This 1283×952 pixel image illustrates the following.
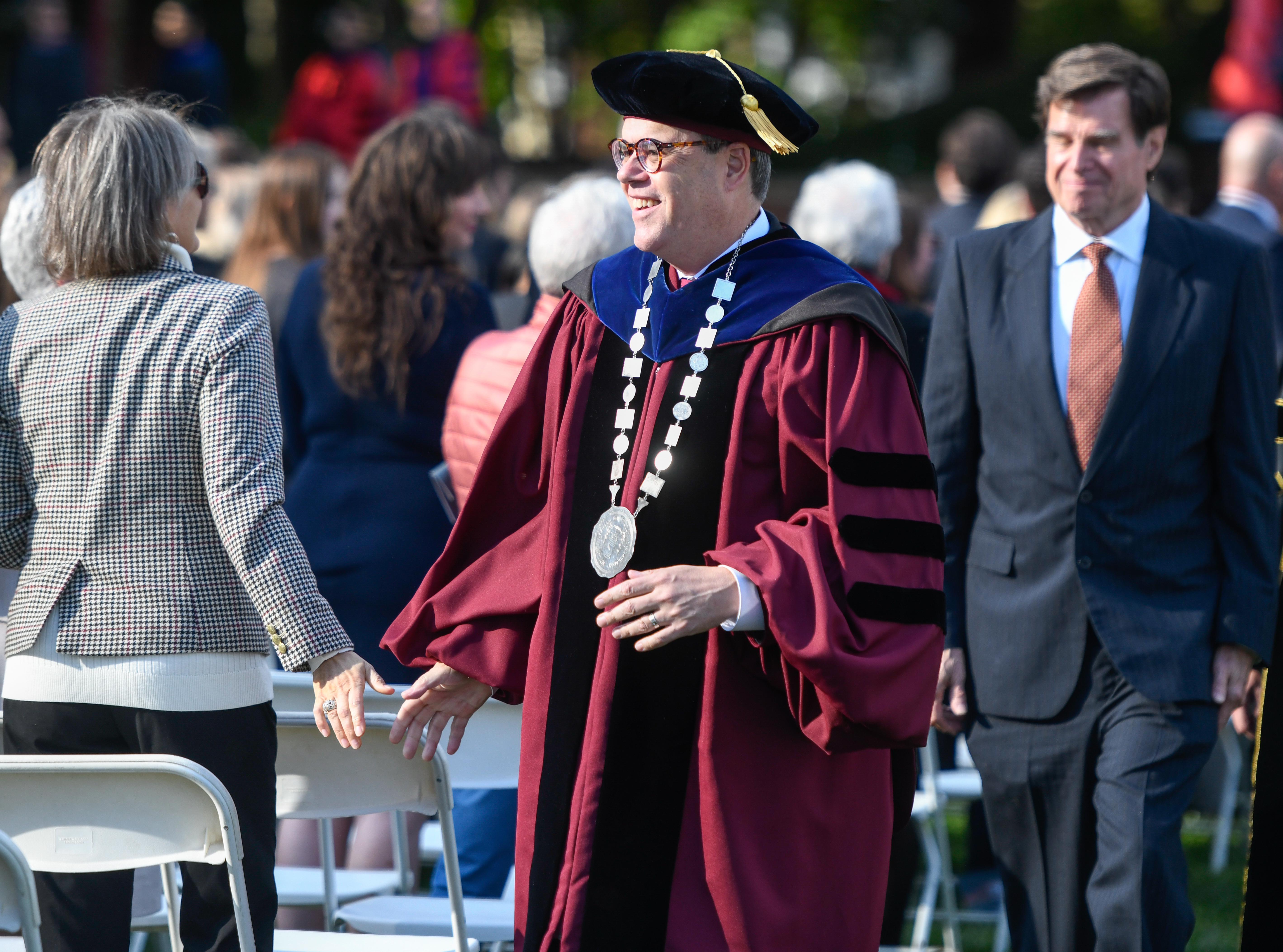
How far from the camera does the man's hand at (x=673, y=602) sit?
7.98 ft

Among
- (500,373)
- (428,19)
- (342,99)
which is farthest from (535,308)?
(428,19)

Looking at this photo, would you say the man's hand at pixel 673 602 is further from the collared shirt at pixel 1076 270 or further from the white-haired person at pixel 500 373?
the white-haired person at pixel 500 373

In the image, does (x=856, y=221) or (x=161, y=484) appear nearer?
(x=161, y=484)

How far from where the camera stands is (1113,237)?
3.63m

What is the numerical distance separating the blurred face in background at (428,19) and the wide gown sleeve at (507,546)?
1043cm

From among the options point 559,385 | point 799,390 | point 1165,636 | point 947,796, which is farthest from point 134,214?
Answer: point 947,796

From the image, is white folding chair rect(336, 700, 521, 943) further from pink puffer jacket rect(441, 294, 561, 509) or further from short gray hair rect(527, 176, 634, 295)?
short gray hair rect(527, 176, 634, 295)

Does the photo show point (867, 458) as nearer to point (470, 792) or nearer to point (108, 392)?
point (108, 392)

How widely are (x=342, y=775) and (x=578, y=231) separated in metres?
1.64

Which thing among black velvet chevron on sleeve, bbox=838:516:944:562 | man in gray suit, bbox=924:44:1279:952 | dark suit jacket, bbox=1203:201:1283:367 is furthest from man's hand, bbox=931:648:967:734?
dark suit jacket, bbox=1203:201:1283:367

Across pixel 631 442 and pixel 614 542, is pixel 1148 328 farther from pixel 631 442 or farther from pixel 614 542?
pixel 614 542

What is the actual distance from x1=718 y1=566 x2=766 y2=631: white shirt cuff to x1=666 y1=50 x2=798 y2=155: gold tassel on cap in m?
0.70

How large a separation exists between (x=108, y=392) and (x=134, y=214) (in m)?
0.34

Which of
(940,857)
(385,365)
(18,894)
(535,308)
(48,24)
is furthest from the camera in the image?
(48,24)
